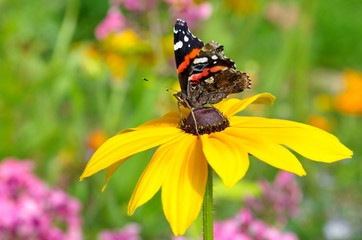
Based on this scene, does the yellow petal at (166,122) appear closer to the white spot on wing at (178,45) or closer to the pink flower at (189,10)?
the white spot on wing at (178,45)

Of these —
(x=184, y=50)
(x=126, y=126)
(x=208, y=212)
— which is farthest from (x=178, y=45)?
(x=126, y=126)

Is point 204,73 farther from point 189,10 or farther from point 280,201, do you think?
point 189,10

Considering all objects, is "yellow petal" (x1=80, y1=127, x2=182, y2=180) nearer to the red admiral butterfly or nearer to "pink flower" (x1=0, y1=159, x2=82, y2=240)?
the red admiral butterfly

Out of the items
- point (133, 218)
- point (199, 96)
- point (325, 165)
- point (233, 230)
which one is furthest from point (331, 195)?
point (199, 96)

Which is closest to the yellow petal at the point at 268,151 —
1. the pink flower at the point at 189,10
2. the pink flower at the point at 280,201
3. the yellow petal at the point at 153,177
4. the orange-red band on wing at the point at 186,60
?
the yellow petal at the point at 153,177

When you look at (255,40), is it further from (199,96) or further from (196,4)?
(199,96)
